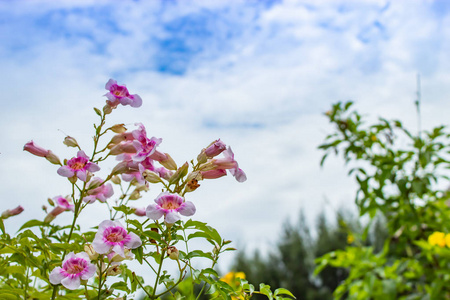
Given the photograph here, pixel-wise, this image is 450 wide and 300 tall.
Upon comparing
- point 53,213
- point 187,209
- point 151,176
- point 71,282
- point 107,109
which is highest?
point 107,109

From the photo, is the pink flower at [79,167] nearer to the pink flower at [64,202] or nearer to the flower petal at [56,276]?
the flower petal at [56,276]

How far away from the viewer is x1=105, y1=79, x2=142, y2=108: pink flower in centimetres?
110

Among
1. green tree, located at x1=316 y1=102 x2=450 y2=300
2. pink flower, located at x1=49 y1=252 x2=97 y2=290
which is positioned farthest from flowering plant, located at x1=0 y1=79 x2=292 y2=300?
green tree, located at x1=316 y1=102 x2=450 y2=300

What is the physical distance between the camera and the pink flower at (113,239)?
35.4 inches

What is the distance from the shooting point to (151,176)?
98 centimetres

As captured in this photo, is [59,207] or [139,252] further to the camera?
[59,207]

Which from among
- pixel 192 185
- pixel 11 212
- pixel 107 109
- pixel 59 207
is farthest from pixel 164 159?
pixel 11 212

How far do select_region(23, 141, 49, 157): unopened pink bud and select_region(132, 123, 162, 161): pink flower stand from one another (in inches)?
11.6

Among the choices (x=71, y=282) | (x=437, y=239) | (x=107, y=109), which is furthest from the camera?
(x=437, y=239)

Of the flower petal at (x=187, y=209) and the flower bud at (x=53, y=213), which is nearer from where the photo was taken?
the flower petal at (x=187, y=209)

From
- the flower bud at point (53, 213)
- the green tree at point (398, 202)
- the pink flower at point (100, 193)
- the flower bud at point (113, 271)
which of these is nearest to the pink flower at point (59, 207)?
the flower bud at point (53, 213)

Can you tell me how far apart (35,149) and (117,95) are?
28 cm

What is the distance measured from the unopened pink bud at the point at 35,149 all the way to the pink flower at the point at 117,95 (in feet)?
0.76

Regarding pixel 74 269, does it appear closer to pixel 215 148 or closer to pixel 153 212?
pixel 153 212
